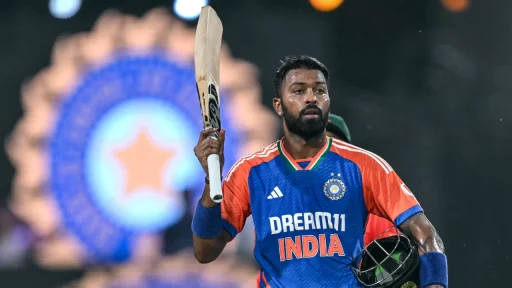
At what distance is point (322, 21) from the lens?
4.46 m

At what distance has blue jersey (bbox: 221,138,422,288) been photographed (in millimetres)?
2516

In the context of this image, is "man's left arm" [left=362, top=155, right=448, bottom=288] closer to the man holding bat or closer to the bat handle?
the man holding bat

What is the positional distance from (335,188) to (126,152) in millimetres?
2020

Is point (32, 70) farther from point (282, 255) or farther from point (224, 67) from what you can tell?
point (282, 255)

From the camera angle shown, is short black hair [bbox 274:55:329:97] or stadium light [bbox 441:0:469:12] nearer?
short black hair [bbox 274:55:329:97]

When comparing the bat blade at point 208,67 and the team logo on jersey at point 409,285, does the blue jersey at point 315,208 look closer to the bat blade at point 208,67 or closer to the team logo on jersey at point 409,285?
the team logo on jersey at point 409,285

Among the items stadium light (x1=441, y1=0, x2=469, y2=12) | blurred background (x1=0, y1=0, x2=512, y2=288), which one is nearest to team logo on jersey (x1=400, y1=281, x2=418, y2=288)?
blurred background (x1=0, y1=0, x2=512, y2=288)

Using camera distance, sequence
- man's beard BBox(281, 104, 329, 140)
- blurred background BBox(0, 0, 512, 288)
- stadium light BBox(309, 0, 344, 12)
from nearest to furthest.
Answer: man's beard BBox(281, 104, 329, 140), blurred background BBox(0, 0, 512, 288), stadium light BBox(309, 0, 344, 12)

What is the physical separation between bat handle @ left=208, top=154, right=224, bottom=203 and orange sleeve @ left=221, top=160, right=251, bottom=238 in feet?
1.16

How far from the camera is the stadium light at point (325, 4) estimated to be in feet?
14.6

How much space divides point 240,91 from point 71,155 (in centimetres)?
102

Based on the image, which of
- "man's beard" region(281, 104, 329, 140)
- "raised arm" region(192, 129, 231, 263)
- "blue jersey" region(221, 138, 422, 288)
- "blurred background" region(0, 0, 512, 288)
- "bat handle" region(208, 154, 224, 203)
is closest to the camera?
"bat handle" region(208, 154, 224, 203)

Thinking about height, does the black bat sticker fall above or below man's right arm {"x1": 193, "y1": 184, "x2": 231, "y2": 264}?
above

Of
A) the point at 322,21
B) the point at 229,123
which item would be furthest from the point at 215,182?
the point at 322,21
